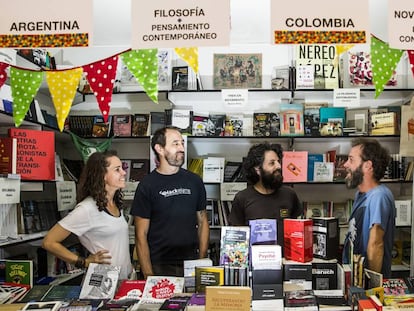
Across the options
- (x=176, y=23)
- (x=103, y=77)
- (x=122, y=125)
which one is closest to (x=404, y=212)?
(x=122, y=125)

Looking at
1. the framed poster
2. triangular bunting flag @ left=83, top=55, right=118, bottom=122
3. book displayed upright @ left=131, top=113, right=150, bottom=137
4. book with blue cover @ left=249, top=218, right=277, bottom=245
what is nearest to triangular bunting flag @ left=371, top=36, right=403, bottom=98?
book with blue cover @ left=249, top=218, right=277, bottom=245

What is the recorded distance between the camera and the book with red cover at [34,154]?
326 cm

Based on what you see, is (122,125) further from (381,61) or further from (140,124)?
(381,61)

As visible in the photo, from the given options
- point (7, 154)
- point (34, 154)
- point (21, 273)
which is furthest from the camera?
point (34, 154)

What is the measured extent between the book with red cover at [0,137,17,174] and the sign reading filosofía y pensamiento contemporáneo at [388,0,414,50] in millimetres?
2452

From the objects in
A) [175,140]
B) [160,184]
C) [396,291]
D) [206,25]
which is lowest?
[396,291]

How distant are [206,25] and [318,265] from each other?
1.13 m

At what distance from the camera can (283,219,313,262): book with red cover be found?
6.73ft

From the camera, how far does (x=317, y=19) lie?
1789 millimetres

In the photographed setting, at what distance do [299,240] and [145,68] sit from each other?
3.82 ft

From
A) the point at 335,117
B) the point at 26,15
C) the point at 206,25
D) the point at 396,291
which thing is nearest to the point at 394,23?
the point at 206,25

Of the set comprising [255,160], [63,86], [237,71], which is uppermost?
[237,71]

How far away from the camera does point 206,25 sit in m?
1.79

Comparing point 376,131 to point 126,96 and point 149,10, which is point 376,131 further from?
point 149,10
